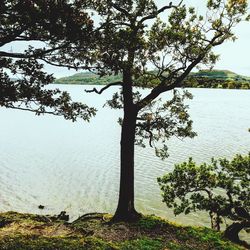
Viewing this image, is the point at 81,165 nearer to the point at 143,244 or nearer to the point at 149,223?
the point at 149,223

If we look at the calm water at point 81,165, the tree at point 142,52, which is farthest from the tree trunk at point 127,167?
the calm water at point 81,165

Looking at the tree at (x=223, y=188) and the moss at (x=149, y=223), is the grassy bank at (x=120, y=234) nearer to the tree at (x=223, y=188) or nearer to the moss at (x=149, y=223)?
the moss at (x=149, y=223)

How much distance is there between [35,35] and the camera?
10938 mm

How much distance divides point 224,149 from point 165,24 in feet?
123

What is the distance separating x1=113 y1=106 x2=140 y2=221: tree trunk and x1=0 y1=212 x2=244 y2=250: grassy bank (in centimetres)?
69

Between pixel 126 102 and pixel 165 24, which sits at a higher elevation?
pixel 165 24

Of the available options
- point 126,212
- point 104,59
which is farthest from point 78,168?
point 104,59

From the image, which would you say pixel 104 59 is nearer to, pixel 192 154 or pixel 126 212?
pixel 126 212

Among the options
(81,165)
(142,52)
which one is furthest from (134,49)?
(81,165)

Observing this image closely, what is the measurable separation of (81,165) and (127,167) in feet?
87.7

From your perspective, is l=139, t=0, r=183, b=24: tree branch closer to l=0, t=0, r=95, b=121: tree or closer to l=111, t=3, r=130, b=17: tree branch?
l=111, t=3, r=130, b=17: tree branch

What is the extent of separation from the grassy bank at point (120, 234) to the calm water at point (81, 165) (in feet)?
31.8

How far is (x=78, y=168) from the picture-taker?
1752 inches

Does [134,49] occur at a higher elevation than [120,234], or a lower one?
higher
